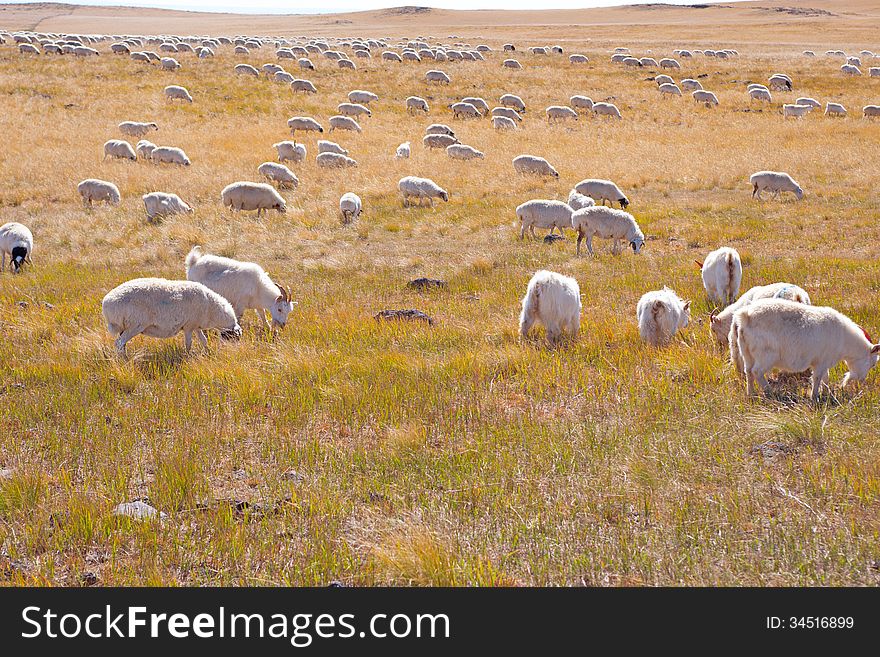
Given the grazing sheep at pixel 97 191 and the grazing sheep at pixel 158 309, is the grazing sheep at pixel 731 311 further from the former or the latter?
the grazing sheep at pixel 97 191

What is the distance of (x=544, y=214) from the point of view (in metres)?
17.7

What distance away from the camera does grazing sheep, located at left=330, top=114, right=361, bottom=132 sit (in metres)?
35.7

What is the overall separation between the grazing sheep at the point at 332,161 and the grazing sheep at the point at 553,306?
64.4 ft

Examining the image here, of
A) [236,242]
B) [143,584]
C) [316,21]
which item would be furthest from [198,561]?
[316,21]

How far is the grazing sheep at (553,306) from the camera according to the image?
9.20 m

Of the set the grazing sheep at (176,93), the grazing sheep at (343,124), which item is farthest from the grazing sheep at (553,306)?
the grazing sheep at (176,93)

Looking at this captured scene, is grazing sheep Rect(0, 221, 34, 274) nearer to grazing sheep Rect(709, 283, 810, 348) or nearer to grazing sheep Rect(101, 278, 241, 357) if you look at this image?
grazing sheep Rect(101, 278, 241, 357)

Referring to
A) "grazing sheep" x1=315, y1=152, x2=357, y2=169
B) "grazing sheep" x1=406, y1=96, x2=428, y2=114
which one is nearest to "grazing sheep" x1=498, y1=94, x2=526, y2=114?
"grazing sheep" x1=406, y1=96, x2=428, y2=114

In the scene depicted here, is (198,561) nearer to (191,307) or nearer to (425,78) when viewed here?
(191,307)

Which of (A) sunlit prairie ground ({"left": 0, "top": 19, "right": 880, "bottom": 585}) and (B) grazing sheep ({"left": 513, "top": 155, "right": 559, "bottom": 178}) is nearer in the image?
(A) sunlit prairie ground ({"left": 0, "top": 19, "right": 880, "bottom": 585})

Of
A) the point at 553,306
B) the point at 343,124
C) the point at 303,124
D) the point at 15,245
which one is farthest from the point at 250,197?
the point at 343,124

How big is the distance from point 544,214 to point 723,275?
24.6ft

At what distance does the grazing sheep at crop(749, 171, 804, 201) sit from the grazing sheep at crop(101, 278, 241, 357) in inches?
718

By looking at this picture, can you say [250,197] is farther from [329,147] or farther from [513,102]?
[513,102]
